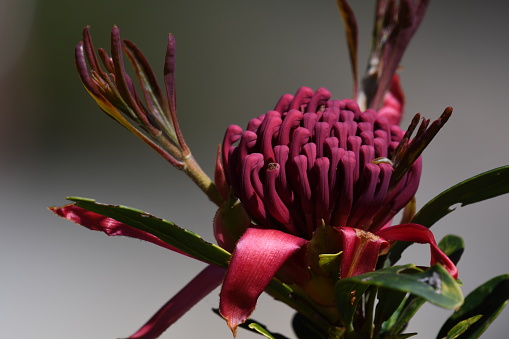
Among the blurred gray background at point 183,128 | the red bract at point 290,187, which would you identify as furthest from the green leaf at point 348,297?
the blurred gray background at point 183,128

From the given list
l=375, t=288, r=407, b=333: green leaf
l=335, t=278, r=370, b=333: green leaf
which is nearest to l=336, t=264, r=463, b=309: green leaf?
l=335, t=278, r=370, b=333: green leaf

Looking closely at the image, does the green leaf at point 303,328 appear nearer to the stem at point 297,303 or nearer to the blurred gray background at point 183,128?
the stem at point 297,303

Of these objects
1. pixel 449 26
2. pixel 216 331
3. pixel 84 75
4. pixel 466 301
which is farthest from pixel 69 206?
pixel 449 26

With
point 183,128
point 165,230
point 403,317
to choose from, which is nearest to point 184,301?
point 165,230

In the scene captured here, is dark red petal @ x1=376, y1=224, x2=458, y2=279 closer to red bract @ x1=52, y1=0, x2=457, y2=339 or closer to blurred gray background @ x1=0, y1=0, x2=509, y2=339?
red bract @ x1=52, y1=0, x2=457, y2=339

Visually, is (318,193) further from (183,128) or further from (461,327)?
(183,128)

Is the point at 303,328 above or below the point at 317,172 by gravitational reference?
below
